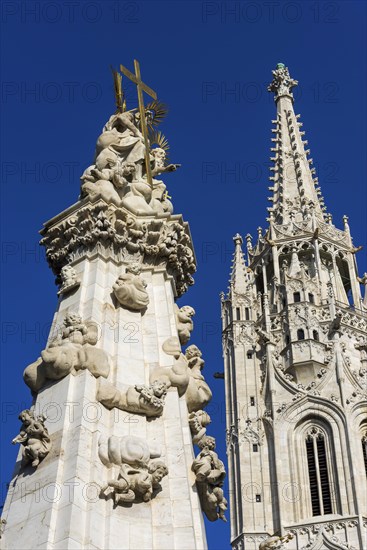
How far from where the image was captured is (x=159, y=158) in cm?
1333

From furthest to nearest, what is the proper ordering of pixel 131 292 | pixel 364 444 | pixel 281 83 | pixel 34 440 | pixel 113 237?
pixel 281 83 → pixel 364 444 → pixel 113 237 → pixel 131 292 → pixel 34 440

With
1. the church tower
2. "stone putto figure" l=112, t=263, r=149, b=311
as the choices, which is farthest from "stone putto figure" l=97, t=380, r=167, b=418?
the church tower

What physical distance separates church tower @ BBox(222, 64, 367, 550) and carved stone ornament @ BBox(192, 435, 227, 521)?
37168 millimetres

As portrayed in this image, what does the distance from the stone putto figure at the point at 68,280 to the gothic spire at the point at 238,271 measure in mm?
54683

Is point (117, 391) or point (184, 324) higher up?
point (184, 324)

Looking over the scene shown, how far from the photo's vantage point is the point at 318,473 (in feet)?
175

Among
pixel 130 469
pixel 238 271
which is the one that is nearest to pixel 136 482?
pixel 130 469

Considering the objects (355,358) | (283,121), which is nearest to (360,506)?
(355,358)

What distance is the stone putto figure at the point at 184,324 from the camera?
37.6 feet

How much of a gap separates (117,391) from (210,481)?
1263 millimetres

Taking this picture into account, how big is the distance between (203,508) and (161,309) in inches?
98.3

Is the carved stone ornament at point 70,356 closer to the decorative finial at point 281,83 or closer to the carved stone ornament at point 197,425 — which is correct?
the carved stone ornament at point 197,425

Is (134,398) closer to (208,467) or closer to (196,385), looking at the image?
(208,467)

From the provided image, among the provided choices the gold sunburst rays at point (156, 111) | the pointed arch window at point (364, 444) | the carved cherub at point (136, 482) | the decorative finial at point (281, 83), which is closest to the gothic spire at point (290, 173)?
the decorative finial at point (281, 83)
